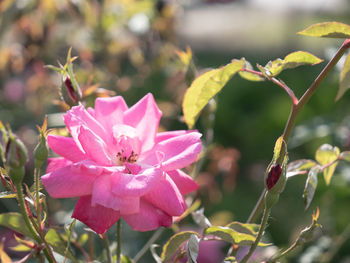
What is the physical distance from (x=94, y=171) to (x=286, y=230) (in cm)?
88

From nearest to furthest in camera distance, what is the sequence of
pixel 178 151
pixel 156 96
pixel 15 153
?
1. pixel 15 153
2. pixel 178 151
3. pixel 156 96

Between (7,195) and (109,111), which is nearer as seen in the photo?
(7,195)

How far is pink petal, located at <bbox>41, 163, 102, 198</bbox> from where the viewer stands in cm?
40

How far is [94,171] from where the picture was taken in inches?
15.7

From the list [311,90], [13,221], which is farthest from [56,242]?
[311,90]

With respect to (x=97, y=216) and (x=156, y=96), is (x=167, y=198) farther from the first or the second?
(x=156, y=96)

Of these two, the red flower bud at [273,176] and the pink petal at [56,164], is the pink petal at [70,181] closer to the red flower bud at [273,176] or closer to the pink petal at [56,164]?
the pink petal at [56,164]

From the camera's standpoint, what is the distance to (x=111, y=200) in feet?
1.28

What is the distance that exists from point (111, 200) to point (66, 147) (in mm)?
69

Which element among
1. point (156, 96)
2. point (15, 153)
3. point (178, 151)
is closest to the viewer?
point (15, 153)

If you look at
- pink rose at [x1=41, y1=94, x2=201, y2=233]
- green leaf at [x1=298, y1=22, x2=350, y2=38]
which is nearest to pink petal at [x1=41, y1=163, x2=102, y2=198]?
pink rose at [x1=41, y1=94, x2=201, y2=233]

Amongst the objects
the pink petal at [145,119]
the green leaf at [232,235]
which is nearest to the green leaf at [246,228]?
the green leaf at [232,235]

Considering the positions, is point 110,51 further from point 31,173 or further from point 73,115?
point 73,115

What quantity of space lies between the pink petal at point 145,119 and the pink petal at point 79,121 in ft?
0.14
